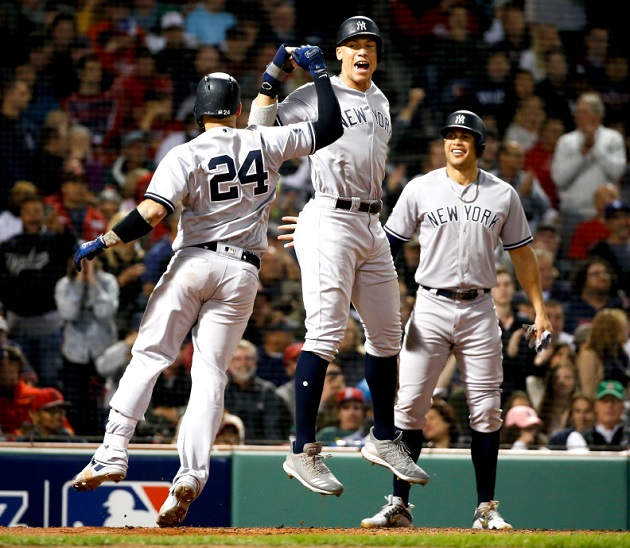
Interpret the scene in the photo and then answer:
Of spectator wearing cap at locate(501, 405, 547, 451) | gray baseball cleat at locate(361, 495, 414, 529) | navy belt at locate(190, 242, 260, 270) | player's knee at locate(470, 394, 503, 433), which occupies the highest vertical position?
navy belt at locate(190, 242, 260, 270)

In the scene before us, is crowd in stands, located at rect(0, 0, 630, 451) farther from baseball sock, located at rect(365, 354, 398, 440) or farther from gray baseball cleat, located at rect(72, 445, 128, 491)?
gray baseball cleat, located at rect(72, 445, 128, 491)

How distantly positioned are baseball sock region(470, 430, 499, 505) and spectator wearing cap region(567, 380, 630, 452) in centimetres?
176

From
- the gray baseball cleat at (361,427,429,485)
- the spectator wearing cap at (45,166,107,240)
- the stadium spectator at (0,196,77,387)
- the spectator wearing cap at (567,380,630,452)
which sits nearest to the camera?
the gray baseball cleat at (361,427,429,485)

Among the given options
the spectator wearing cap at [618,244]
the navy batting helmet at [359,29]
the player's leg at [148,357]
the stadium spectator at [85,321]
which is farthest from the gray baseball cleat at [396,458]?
the spectator wearing cap at [618,244]

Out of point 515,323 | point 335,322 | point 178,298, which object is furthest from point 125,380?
point 515,323

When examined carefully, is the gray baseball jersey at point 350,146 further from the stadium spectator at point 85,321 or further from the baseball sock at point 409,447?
the stadium spectator at point 85,321

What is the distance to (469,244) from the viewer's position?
5.09m

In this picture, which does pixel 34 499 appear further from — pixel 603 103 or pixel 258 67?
pixel 603 103

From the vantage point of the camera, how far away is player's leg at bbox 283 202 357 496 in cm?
477

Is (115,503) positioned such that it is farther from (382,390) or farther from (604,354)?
(604,354)

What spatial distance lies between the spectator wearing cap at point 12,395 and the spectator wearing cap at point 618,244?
423 cm

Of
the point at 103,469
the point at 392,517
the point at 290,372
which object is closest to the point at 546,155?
the point at 290,372

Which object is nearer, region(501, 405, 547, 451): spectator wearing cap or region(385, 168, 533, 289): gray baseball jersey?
region(385, 168, 533, 289): gray baseball jersey

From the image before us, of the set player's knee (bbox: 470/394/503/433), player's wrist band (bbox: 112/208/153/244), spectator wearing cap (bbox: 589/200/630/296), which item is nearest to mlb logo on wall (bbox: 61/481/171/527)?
player's knee (bbox: 470/394/503/433)
